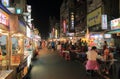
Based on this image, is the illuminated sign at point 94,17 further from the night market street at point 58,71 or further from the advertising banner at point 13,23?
the advertising banner at point 13,23

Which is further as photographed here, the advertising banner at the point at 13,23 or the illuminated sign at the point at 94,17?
the illuminated sign at the point at 94,17

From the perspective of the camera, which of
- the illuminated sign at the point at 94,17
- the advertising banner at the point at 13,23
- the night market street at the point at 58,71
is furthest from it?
the illuminated sign at the point at 94,17

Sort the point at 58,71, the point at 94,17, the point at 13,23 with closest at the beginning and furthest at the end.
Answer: the point at 13,23 → the point at 58,71 → the point at 94,17

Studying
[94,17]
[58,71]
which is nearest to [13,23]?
[58,71]

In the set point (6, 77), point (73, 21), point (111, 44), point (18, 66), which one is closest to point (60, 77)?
point (18, 66)

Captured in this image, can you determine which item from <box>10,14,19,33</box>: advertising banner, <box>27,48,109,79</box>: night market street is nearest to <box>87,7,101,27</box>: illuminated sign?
<box>27,48,109,79</box>: night market street

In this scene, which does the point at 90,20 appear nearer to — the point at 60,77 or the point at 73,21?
the point at 73,21

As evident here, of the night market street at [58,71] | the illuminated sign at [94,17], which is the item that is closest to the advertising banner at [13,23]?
the night market street at [58,71]

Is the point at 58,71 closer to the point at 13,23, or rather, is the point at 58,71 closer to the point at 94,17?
the point at 13,23

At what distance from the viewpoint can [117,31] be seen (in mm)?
21516

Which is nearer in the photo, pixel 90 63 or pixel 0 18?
pixel 0 18

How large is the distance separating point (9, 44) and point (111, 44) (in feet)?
64.5

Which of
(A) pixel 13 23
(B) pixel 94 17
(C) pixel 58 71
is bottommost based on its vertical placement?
(C) pixel 58 71

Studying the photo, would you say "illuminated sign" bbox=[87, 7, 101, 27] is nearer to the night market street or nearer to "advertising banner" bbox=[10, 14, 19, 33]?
the night market street
